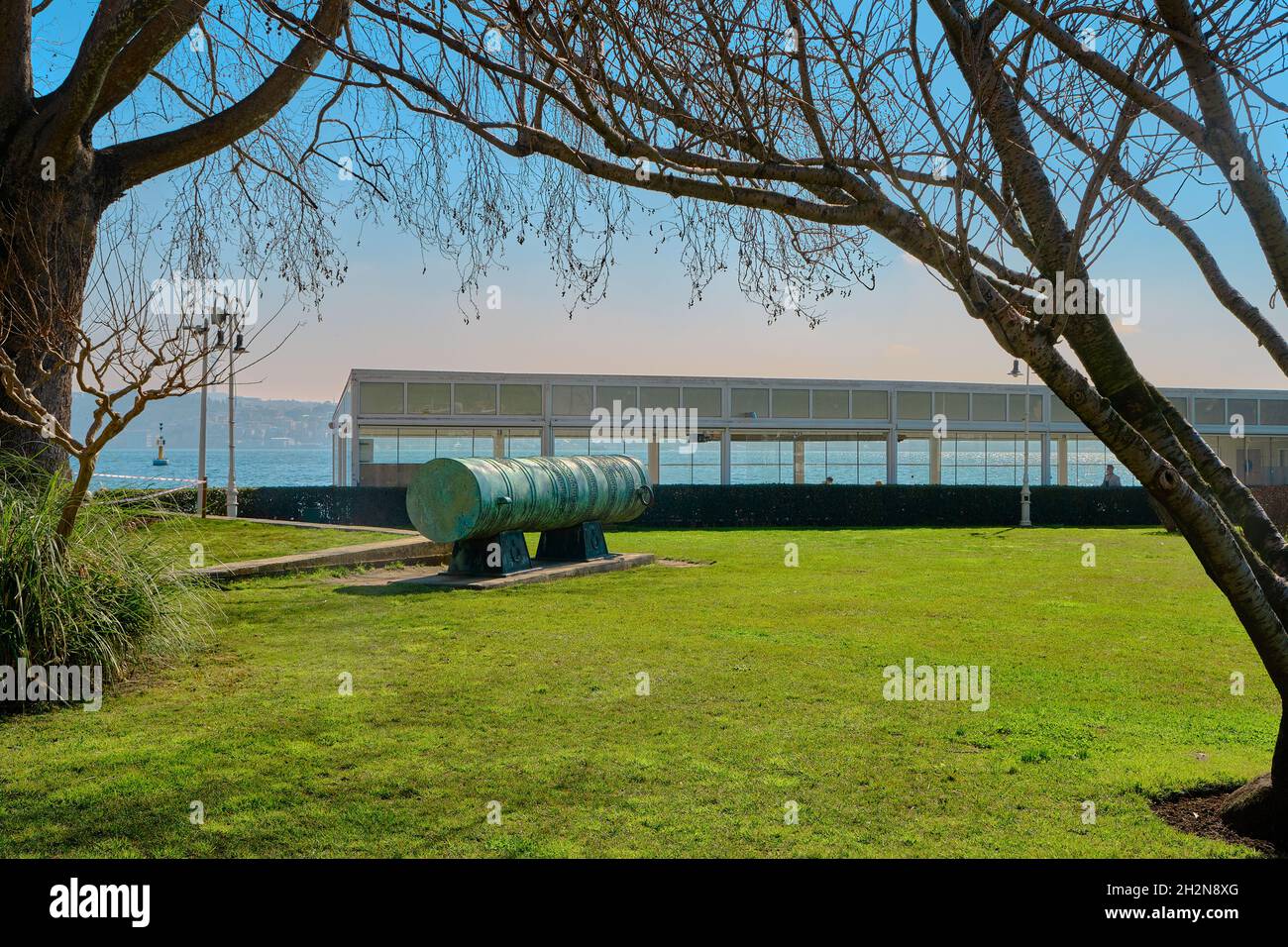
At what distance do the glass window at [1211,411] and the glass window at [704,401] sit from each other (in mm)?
21246

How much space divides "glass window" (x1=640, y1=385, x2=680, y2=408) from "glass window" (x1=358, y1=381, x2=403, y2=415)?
830 cm

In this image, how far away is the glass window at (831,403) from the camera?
117 ft

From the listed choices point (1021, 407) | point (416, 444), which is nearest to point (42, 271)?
point (416, 444)

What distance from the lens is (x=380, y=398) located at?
31078 millimetres

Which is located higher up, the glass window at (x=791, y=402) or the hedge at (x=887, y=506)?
the glass window at (x=791, y=402)

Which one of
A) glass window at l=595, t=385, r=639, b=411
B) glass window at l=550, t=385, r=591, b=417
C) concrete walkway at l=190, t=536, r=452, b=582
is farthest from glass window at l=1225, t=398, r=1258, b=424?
concrete walkway at l=190, t=536, r=452, b=582

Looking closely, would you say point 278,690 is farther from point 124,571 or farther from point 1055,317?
point 1055,317

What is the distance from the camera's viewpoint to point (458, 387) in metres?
31.8

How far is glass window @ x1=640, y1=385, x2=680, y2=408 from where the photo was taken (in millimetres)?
33469

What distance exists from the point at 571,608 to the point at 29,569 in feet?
19.4

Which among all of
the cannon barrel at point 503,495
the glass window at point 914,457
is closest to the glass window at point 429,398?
the cannon barrel at point 503,495

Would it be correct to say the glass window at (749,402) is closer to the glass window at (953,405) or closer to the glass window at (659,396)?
the glass window at (659,396)

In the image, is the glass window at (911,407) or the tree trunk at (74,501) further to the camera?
the glass window at (911,407)

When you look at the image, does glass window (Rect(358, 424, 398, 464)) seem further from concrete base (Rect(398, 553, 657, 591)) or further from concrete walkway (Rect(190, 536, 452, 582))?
concrete base (Rect(398, 553, 657, 591))
